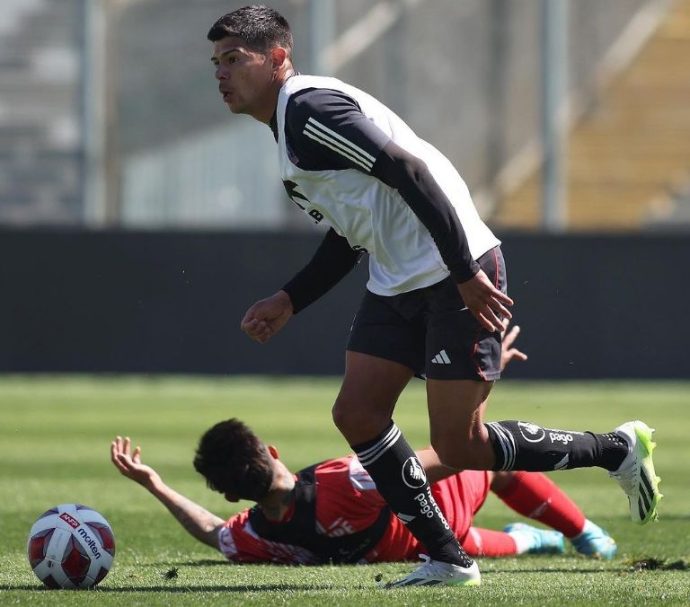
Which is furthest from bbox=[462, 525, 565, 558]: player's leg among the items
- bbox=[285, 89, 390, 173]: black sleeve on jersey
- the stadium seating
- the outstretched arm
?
the stadium seating

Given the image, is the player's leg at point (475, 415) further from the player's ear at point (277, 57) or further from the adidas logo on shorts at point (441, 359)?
the player's ear at point (277, 57)

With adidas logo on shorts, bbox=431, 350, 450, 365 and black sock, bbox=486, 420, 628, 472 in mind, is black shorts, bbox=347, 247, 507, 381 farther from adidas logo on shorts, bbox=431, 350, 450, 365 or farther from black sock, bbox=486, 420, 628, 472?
black sock, bbox=486, 420, 628, 472

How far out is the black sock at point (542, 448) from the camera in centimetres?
567

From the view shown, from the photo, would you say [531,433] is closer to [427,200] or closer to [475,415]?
[475,415]

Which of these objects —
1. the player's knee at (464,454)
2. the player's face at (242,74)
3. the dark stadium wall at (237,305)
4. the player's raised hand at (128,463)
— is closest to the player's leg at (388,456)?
the player's knee at (464,454)

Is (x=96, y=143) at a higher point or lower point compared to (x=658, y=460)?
higher

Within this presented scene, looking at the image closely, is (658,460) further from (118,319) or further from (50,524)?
(118,319)

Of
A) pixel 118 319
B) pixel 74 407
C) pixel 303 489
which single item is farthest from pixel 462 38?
pixel 303 489

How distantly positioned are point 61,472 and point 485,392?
5530 millimetres

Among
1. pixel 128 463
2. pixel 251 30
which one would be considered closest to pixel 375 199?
pixel 251 30

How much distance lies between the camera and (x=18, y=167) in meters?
21.8

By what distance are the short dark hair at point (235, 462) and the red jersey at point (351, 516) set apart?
0.89ft

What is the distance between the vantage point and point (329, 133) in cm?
530

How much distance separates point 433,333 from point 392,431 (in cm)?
42
